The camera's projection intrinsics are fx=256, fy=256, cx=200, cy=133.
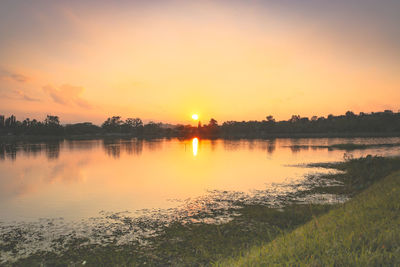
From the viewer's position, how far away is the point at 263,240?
12.7 metres

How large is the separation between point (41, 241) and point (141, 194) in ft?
37.7

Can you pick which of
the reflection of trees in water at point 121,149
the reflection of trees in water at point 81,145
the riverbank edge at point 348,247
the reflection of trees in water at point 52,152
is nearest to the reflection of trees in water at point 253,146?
the reflection of trees in water at point 121,149

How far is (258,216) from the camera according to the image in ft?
54.3

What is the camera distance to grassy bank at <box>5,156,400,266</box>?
23.0 ft

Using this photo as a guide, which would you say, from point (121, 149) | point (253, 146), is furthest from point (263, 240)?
point (253, 146)

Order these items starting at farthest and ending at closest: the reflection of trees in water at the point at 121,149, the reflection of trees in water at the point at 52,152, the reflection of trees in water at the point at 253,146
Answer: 1. the reflection of trees in water at the point at 253,146
2. the reflection of trees in water at the point at 121,149
3. the reflection of trees in water at the point at 52,152

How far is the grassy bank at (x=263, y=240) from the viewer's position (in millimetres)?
6996

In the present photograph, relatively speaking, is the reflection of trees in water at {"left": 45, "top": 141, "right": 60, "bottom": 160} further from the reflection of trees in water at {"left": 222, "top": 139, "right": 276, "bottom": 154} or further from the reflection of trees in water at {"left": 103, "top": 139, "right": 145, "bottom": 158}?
the reflection of trees in water at {"left": 222, "top": 139, "right": 276, "bottom": 154}

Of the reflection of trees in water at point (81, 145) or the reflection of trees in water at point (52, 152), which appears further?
the reflection of trees in water at point (81, 145)

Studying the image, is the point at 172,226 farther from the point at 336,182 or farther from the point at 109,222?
the point at 336,182

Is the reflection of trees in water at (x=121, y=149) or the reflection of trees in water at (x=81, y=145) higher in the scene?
the reflection of trees in water at (x=81, y=145)

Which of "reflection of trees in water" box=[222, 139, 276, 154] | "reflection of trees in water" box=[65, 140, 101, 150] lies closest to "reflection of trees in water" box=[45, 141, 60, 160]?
"reflection of trees in water" box=[65, 140, 101, 150]

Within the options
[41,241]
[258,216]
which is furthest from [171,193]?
[41,241]

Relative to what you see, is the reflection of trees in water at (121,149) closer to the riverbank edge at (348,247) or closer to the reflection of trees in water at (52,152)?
the reflection of trees in water at (52,152)
